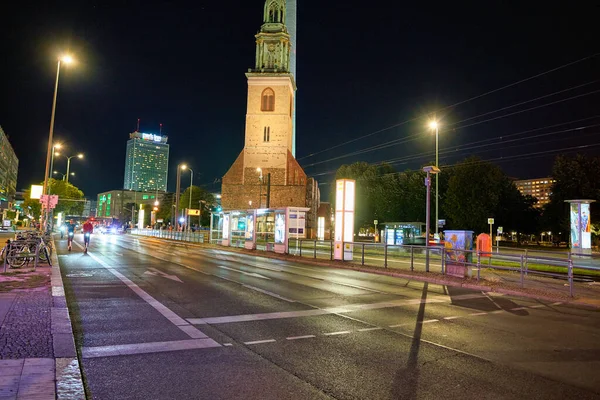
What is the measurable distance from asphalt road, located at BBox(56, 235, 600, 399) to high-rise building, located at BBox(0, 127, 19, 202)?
10191cm

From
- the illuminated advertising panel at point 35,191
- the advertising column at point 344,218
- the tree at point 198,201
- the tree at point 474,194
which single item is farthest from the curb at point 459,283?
the tree at point 198,201

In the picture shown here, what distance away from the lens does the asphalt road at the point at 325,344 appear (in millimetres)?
4453

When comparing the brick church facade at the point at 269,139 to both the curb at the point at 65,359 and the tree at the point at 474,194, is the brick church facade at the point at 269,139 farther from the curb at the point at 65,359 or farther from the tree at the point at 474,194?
the curb at the point at 65,359

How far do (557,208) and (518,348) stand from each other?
52375mm

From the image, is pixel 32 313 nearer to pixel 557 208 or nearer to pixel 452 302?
pixel 452 302

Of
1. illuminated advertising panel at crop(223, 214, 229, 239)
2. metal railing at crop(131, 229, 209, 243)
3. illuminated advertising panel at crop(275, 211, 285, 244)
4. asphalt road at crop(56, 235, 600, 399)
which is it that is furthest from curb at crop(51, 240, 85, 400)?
metal railing at crop(131, 229, 209, 243)

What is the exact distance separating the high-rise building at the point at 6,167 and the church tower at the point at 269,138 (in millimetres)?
A: 61466

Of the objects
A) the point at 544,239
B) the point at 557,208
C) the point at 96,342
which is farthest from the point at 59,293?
the point at 544,239

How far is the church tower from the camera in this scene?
62.1 meters

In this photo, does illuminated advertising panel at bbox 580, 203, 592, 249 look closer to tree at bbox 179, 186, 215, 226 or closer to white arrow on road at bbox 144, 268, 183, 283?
white arrow on road at bbox 144, 268, 183, 283

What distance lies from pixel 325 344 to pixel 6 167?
402 ft

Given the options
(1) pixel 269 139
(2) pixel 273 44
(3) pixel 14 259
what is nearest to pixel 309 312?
(3) pixel 14 259

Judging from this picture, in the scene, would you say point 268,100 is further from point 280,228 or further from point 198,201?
point 280,228

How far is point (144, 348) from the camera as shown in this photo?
18.7 feet
